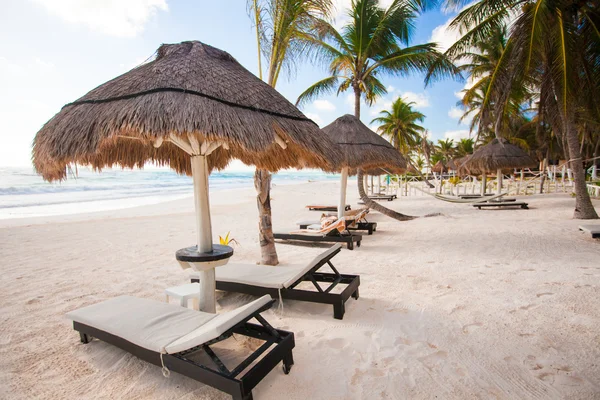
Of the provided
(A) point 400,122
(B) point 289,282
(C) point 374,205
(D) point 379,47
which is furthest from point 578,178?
(A) point 400,122

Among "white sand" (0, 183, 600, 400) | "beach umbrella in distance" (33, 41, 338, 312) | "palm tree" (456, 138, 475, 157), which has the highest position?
"palm tree" (456, 138, 475, 157)

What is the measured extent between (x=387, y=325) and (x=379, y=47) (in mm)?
8212

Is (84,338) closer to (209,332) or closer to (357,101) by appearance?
(209,332)

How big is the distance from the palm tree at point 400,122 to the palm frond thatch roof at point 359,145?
51.6 feet

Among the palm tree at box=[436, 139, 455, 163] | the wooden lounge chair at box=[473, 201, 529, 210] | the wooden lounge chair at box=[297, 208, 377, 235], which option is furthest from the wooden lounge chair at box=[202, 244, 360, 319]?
the palm tree at box=[436, 139, 455, 163]

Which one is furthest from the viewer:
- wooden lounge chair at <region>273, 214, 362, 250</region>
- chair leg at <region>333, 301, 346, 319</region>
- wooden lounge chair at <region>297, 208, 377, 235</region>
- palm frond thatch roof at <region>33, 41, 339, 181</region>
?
wooden lounge chair at <region>297, 208, 377, 235</region>

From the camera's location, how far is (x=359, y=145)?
679 cm

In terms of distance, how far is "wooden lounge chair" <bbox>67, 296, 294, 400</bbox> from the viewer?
1.71 m

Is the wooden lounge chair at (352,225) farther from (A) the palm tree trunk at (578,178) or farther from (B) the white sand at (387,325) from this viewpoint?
(A) the palm tree trunk at (578,178)

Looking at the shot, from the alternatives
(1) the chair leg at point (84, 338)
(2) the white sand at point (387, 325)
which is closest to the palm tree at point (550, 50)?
(2) the white sand at point (387, 325)

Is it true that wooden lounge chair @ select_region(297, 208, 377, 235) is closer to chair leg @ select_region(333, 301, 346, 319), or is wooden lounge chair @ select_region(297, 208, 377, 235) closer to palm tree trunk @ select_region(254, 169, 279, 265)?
palm tree trunk @ select_region(254, 169, 279, 265)

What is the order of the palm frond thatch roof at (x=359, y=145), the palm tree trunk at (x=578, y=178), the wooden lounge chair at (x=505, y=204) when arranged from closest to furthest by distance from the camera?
the palm frond thatch roof at (x=359, y=145)
the palm tree trunk at (x=578, y=178)
the wooden lounge chair at (x=505, y=204)

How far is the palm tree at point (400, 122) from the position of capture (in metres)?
22.0

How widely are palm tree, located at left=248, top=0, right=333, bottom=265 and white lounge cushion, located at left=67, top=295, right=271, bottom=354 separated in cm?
213
